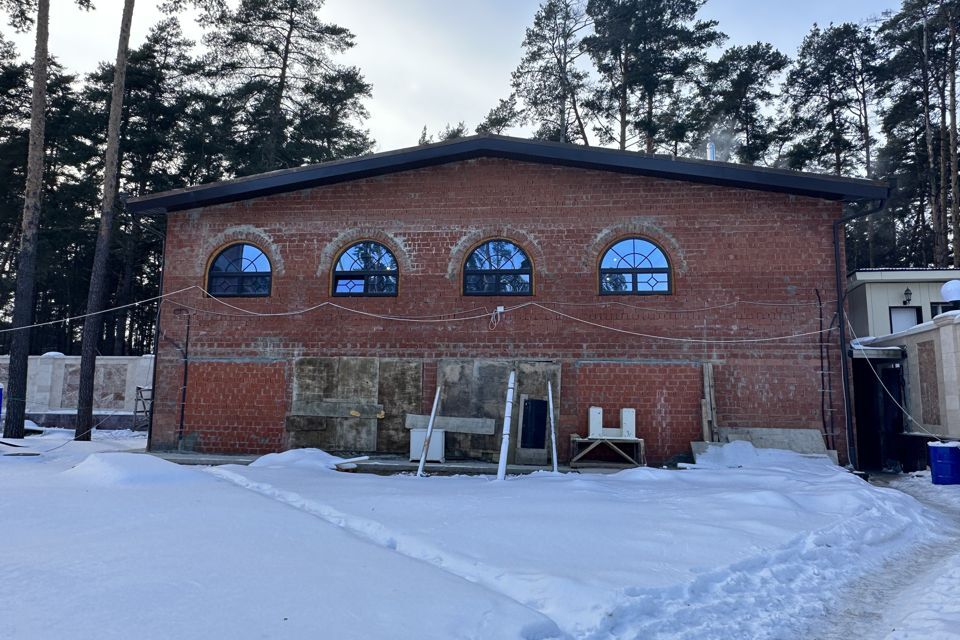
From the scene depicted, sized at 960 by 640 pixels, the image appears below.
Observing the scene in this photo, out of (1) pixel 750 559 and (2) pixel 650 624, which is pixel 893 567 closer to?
(1) pixel 750 559

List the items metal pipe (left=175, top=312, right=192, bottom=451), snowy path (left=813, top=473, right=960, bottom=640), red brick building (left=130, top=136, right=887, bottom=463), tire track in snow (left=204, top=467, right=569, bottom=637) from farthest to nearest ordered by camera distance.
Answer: metal pipe (left=175, top=312, right=192, bottom=451)
red brick building (left=130, top=136, right=887, bottom=463)
tire track in snow (left=204, top=467, right=569, bottom=637)
snowy path (left=813, top=473, right=960, bottom=640)

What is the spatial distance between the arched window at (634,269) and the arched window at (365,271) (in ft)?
13.4

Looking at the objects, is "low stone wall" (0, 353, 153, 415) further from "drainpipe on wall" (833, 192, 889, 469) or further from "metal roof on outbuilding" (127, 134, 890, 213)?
"drainpipe on wall" (833, 192, 889, 469)

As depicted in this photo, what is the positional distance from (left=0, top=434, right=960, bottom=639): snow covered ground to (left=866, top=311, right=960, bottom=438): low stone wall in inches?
152

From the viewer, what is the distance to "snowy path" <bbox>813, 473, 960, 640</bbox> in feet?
11.9

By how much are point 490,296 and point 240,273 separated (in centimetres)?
512

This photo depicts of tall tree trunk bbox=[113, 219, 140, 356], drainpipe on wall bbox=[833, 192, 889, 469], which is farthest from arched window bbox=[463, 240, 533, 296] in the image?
tall tree trunk bbox=[113, 219, 140, 356]

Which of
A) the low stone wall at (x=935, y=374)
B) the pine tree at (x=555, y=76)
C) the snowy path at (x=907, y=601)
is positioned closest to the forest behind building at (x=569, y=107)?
the pine tree at (x=555, y=76)

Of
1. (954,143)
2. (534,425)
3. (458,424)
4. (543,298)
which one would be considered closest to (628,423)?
(534,425)

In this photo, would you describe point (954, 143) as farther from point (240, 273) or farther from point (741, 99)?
point (240, 273)

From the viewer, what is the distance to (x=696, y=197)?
425 inches

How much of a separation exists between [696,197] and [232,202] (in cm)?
912

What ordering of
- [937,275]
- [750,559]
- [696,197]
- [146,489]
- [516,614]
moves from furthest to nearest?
[937,275] → [696,197] → [146,489] → [750,559] → [516,614]

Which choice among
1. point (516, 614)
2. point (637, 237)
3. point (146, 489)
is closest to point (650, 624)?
point (516, 614)
